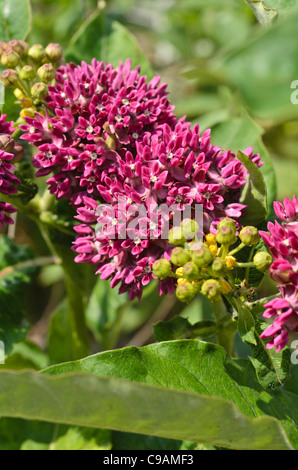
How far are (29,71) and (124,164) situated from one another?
44 cm

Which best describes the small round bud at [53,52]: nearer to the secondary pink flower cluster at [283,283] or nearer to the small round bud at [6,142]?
the small round bud at [6,142]

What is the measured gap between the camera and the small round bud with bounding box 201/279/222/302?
121 centimetres

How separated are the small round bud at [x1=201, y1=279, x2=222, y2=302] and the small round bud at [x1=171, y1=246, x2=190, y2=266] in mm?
70

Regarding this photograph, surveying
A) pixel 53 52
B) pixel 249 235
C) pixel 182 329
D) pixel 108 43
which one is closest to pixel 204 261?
pixel 249 235

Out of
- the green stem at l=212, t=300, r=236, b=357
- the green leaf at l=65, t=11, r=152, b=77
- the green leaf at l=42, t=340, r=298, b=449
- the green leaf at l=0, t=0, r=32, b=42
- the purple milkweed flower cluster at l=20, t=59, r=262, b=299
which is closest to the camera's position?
the green leaf at l=42, t=340, r=298, b=449

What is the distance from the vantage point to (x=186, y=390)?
1340mm

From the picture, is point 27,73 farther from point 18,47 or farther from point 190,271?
point 190,271

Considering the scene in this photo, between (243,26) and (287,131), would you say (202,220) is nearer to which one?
(287,131)

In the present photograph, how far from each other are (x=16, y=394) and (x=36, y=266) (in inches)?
37.4

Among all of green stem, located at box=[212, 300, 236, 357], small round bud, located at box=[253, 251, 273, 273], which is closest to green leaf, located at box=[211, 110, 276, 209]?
green stem, located at box=[212, 300, 236, 357]

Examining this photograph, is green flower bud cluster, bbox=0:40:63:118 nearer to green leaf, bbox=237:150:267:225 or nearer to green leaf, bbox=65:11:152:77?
green leaf, bbox=65:11:152:77

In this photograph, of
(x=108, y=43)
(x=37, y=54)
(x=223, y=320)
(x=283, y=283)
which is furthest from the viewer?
(x=108, y=43)
